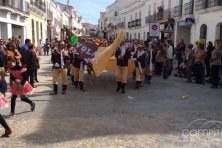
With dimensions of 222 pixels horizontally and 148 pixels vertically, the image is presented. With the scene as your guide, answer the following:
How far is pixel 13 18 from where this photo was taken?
28.0 m

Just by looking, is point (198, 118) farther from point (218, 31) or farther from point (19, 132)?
point (218, 31)

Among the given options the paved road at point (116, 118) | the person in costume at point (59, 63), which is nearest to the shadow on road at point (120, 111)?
the paved road at point (116, 118)

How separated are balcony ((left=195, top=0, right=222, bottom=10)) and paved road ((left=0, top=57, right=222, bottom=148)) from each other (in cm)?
1062

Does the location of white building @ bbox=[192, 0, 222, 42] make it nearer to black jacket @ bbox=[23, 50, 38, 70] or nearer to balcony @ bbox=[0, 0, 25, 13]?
black jacket @ bbox=[23, 50, 38, 70]

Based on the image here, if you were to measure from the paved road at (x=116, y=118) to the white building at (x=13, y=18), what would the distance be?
15.1m

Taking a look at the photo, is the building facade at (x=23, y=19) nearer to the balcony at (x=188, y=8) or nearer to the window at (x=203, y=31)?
the balcony at (x=188, y=8)

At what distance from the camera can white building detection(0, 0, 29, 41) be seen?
25.0 meters

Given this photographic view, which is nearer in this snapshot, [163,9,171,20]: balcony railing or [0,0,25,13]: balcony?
[0,0,25,13]: balcony

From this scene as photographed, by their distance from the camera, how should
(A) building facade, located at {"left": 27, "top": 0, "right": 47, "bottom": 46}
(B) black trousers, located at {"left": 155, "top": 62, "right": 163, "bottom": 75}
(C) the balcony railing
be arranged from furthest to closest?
(A) building facade, located at {"left": 27, "top": 0, "right": 47, "bottom": 46} → (C) the balcony railing → (B) black trousers, located at {"left": 155, "top": 62, "right": 163, "bottom": 75}

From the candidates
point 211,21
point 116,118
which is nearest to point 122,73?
point 116,118

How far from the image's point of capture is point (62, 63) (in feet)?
33.8

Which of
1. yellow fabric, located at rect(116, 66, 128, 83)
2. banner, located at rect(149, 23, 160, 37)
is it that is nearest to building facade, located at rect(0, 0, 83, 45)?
banner, located at rect(149, 23, 160, 37)

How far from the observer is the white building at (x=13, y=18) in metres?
25.0

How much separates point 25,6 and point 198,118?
26881 millimetres
